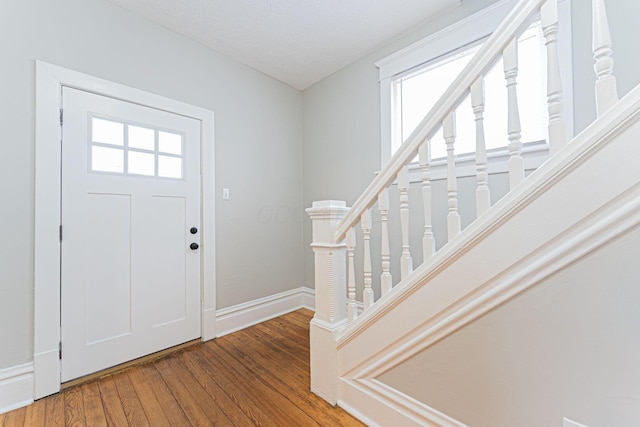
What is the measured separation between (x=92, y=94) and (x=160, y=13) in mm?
798

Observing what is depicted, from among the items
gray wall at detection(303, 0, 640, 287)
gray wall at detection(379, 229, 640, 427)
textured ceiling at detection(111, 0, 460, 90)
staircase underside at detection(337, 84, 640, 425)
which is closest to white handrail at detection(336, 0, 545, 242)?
staircase underside at detection(337, 84, 640, 425)

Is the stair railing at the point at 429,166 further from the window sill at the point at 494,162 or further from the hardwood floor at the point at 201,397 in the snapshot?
the window sill at the point at 494,162

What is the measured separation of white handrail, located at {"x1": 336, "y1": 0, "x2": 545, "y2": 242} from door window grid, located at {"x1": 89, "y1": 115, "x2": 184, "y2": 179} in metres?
1.60

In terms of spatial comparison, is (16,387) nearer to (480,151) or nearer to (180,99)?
(180,99)

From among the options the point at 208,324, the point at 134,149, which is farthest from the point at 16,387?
the point at 134,149

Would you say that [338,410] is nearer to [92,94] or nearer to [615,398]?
[615,398]

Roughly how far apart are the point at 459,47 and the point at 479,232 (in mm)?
1648

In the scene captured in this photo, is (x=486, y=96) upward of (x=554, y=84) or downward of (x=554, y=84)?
upward

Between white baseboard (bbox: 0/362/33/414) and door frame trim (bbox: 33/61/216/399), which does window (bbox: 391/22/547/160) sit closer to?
door frame trim (bbox: 33/61/216/399)

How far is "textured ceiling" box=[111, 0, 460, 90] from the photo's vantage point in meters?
1.93

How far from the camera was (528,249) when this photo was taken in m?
0.89

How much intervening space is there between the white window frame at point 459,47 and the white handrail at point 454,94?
0.83 metres

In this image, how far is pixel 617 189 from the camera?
2.47 feet

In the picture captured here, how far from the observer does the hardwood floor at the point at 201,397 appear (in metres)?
1.38
